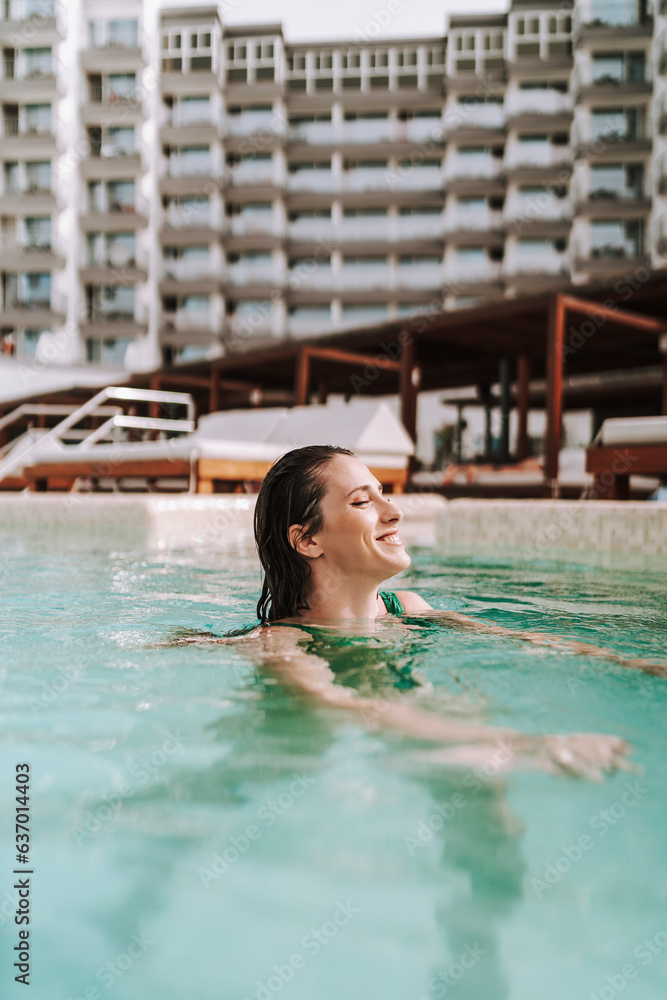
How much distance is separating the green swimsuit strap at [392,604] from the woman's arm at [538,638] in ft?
0.25

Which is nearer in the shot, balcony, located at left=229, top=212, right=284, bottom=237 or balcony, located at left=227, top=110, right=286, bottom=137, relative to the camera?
balcony, located at left=229, top=212, right=284, bottom=237

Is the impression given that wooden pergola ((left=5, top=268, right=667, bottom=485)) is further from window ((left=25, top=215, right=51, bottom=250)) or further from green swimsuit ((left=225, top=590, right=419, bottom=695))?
window ((left=25, top=215, right=51, bottom=250))

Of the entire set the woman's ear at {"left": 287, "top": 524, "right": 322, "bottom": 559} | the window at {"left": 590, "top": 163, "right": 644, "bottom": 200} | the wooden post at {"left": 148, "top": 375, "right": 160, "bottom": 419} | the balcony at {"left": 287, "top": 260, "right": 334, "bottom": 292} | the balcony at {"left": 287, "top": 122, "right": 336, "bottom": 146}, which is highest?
the balcony at {"left": 287, "top": 122, "right": 336, "bottom": 146}

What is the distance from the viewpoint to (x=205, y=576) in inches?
156

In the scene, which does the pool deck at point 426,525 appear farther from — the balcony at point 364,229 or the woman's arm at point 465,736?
the balcony at point 364,229

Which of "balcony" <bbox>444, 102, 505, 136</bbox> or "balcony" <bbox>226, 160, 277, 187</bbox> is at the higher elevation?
"balcony" <bbox>444, 102, 505, 136</bbox>

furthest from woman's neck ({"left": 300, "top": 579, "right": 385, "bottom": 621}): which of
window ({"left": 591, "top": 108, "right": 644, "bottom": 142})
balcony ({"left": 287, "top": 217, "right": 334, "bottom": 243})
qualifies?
balcony ({"left": 287, "top": 217, "right": 334, "bottom": 243})

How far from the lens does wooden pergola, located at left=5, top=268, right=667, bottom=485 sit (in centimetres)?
830

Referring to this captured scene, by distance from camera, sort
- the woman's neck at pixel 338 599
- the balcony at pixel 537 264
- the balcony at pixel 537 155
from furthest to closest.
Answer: the balcony at pixel 537 155
the balcony at pixel 537 264
the woman's neck at pixel 338 599

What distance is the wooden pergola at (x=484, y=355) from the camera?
8297mm

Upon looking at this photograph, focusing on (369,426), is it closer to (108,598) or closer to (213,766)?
(108,598)

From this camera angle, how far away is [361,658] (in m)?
1.95

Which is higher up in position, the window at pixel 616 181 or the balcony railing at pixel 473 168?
the balcony railing at pixel 473 168

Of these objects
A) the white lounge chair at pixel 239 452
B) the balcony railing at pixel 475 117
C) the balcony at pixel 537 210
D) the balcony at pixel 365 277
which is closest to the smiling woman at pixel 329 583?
the white lounge chair at pixel 239 452
